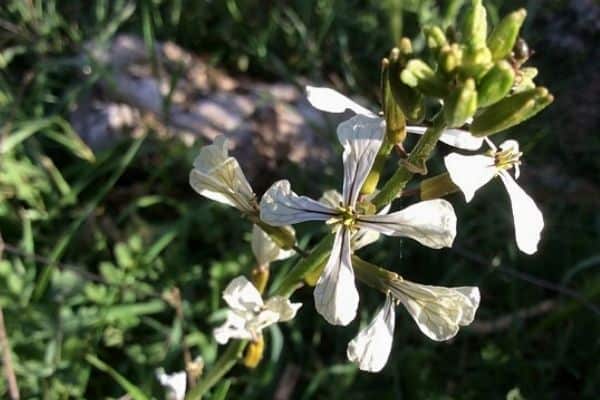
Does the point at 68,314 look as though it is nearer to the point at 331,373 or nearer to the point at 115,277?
the point at 115,277

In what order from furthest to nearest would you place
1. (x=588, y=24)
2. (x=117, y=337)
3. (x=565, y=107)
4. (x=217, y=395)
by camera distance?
(x=588, y=24) < (x=565, y=107) < (x=117, y=337) < (x=217, y=395)

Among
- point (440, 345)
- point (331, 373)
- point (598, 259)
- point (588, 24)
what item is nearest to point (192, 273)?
point (331, 373)

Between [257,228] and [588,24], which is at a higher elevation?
[257,228]

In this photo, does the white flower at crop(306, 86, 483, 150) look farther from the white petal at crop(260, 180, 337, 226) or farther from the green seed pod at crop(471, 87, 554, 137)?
the white petal at crop(260, 180, 337, 226)

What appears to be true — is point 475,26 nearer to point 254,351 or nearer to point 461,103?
point 461,103

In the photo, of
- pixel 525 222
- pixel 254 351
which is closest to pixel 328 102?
pixel 525 222

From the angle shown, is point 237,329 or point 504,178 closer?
point 504,178

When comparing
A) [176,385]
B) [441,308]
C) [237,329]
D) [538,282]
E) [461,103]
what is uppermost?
[461,103]
